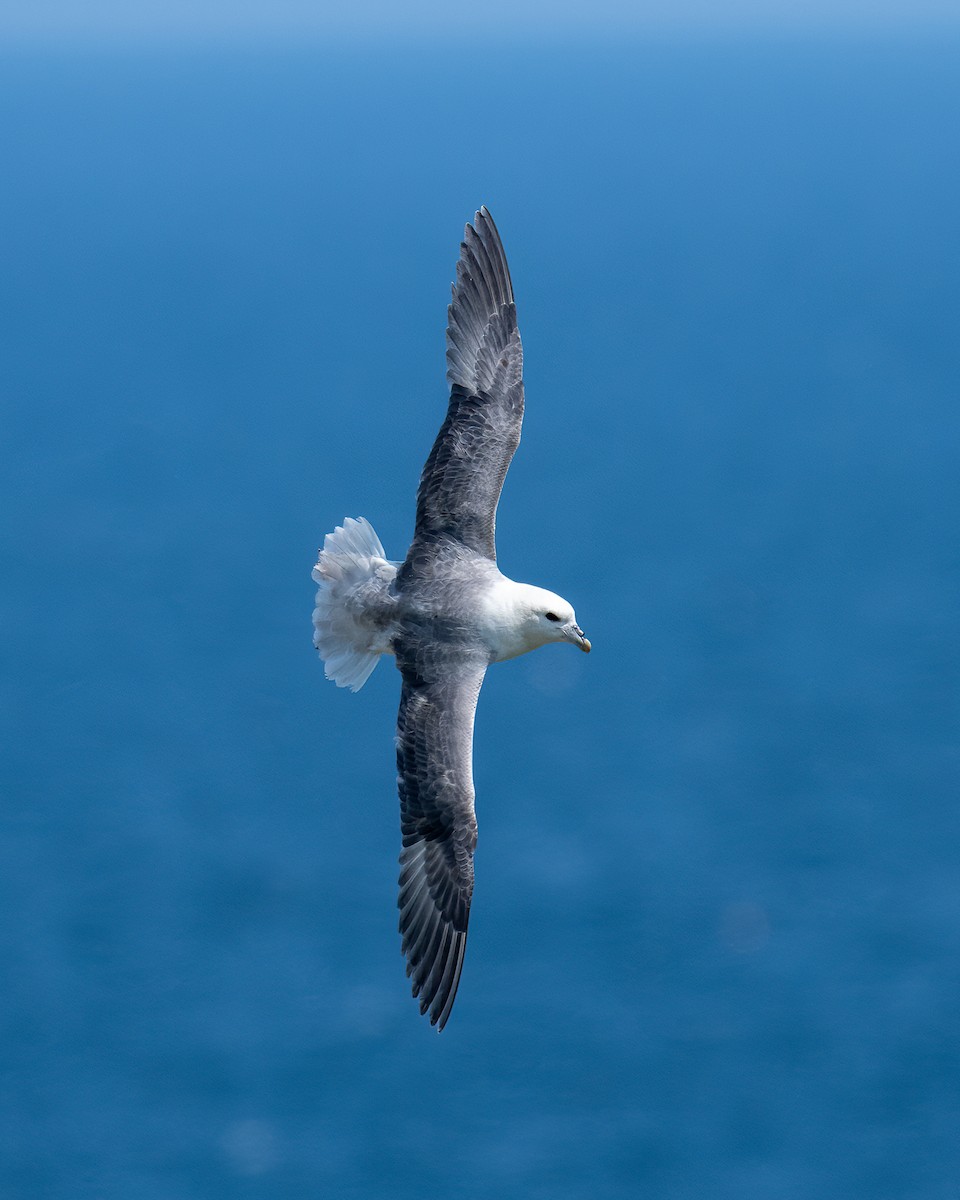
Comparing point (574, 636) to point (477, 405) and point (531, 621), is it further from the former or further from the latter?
point (477, 405)

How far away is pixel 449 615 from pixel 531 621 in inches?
22.2

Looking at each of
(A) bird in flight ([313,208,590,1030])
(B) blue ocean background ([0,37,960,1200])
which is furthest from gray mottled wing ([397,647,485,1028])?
(B) blue ocean background ([0,37,960,1200])

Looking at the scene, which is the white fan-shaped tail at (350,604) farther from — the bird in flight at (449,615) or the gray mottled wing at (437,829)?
the gray mottled wing at (437,829)

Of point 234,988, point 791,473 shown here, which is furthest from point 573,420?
point 234,988

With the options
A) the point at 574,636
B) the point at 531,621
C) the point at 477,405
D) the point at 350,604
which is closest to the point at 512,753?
the point at 477,405

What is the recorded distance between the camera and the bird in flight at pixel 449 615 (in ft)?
33.7

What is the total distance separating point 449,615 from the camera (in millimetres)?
10516

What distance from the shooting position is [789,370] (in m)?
179

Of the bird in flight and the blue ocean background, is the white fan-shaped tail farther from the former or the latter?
the blue ocean background

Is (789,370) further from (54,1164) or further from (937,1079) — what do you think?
(54,1164)

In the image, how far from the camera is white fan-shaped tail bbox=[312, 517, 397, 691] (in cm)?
1101

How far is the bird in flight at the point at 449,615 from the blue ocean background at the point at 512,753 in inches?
3571

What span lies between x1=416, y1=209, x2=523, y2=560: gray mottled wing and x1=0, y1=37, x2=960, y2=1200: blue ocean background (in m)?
90.6

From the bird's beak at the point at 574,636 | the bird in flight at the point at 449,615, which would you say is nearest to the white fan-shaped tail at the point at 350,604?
the bird in flight at the point at 449,615
